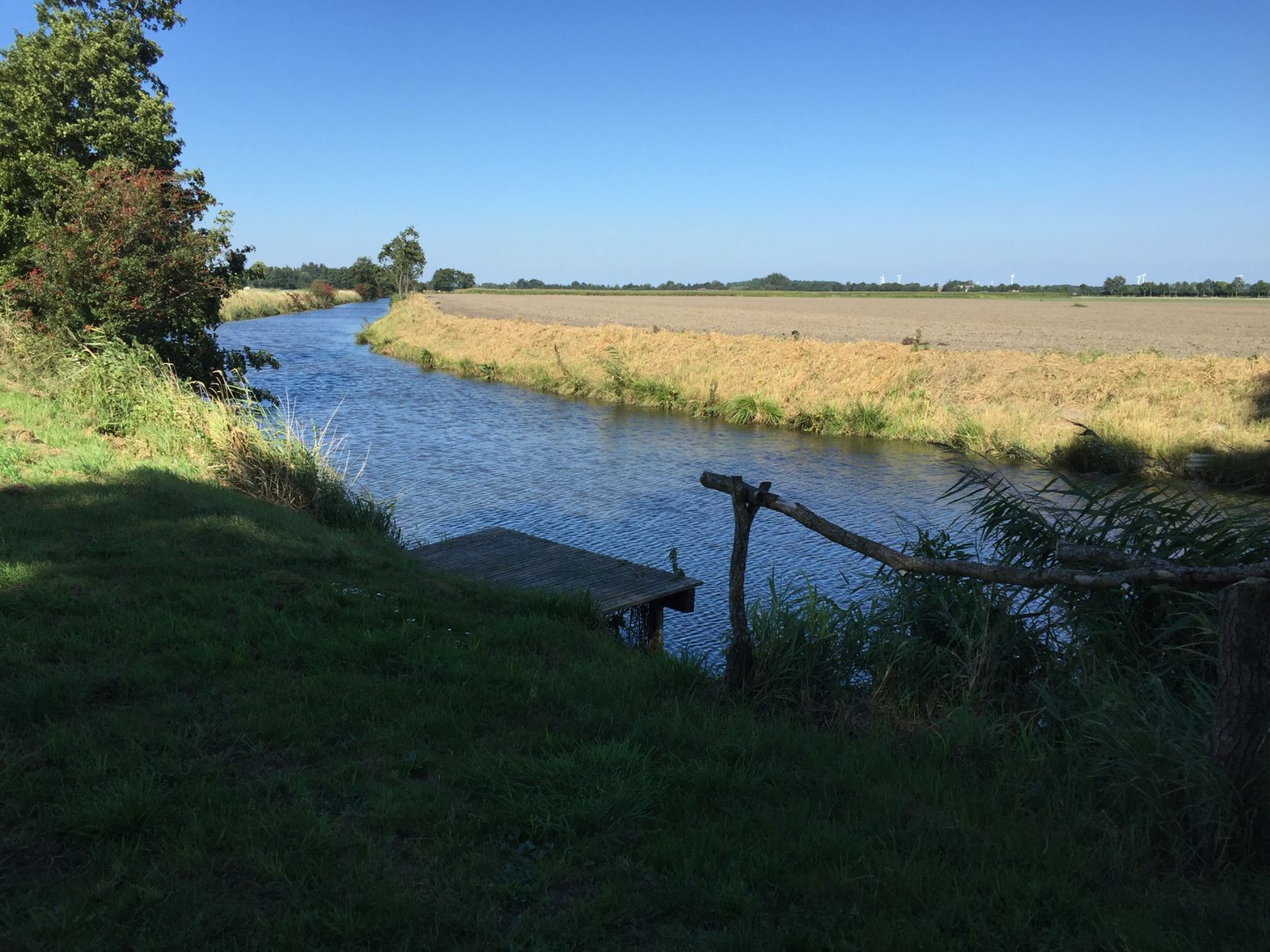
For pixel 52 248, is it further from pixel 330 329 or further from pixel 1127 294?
pixel 1127 294

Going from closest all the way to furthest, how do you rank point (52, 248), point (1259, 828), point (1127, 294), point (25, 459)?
point (1259, 828), point (25, 459), point (52, 248), point (1127, 294)

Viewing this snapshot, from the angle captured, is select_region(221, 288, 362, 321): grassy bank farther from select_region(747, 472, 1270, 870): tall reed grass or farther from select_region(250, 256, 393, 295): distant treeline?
select_region(747, 472, 1270, 870): tall reed grass

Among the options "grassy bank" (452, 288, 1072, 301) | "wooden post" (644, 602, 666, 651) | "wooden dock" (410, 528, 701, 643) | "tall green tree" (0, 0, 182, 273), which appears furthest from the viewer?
"grassy bank" (452, 288, 1072, 301)

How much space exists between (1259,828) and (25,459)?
10.4 m

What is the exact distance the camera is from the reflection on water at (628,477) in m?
11.4

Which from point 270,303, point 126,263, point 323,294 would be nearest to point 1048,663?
point 126,263

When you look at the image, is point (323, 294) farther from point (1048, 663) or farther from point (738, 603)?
point (1048, 663)

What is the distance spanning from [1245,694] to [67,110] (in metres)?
21.0

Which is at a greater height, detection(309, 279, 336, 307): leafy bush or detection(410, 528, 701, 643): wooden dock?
detection(309, 279, 336, 307): leafy bush

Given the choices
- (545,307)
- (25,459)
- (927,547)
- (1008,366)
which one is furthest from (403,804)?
(545,307)

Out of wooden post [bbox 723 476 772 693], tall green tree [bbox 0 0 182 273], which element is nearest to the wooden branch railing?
wooden post [bbox 723 476 772 693]

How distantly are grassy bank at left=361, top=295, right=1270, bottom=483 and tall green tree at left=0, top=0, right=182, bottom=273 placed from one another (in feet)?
47.5

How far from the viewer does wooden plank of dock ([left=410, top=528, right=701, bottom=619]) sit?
8180 millimetres

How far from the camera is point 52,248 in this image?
579 inches
